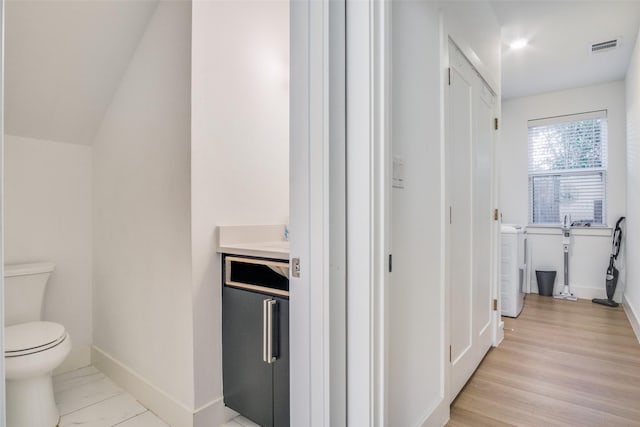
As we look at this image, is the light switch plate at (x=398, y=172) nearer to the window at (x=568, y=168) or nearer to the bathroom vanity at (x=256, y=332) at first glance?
the bathroom vanity at (x=256, y=332)

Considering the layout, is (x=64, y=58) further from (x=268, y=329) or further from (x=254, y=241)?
(x=268, y=329)

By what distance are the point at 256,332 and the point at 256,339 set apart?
0.03 meters

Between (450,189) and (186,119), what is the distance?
1382 millimetres

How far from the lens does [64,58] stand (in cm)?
198

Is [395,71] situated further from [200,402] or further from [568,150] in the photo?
[568,150]

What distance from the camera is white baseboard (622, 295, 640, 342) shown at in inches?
118

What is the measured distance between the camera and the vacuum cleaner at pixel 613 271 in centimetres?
394

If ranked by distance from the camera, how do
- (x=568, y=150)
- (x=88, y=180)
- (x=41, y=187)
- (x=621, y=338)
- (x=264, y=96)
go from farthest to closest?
(x=568, y=150)
(x=621, y=338)
(x=88, y=180)
(x=41, y=187)
(x=264, y=96)

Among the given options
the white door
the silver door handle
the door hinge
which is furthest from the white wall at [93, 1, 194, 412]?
the white door

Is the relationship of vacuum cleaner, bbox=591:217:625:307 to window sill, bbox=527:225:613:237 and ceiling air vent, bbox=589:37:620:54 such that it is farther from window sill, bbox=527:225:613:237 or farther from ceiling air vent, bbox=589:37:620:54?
ceiling air vent, bbox=589:37:620:54

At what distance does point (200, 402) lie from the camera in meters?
1.72

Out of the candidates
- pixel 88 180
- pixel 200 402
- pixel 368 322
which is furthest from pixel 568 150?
pixel 88 180

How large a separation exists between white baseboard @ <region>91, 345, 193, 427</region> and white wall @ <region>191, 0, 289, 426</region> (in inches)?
5.0

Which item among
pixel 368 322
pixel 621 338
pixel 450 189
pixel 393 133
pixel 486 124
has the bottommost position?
pixel 621 338
